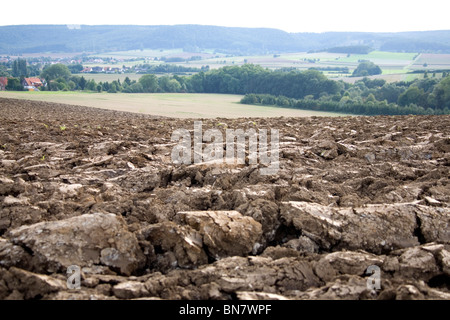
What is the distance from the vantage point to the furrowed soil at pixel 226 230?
190 inches

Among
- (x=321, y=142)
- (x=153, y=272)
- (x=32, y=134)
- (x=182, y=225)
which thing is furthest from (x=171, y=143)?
(x=153, y=272)

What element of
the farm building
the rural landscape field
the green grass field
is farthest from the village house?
the rural landscape field

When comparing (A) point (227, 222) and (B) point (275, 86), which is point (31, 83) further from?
(A) point (227, 222)

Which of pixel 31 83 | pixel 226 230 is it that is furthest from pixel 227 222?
pixel 31 83

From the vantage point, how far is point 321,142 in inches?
479

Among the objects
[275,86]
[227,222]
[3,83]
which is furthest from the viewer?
[275,86]

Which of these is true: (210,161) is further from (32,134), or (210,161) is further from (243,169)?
(32,134)

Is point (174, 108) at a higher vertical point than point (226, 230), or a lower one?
lower

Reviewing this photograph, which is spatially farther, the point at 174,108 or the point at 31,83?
the point at 31,83

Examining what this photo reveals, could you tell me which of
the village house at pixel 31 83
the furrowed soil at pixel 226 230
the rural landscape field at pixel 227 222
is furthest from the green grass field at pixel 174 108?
the village house at pixel 31 83

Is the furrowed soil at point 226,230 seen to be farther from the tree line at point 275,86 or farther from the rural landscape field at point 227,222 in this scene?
the tree line at point 275,86
